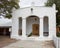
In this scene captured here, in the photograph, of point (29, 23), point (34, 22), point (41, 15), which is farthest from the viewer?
point (29, 23)

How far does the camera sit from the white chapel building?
26.3 meters

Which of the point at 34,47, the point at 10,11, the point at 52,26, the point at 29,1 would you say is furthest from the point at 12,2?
the point at 34,47

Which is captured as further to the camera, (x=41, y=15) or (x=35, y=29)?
(x=35, y=29)

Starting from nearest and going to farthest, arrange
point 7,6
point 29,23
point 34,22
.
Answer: point 7,6 → point 34,22 → point 29,23

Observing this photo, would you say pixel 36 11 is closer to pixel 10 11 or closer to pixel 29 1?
pixel 10 11

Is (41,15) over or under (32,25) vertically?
over

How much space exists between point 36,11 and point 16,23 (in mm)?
4373

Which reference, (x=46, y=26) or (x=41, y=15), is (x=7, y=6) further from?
(x=46, y=26)

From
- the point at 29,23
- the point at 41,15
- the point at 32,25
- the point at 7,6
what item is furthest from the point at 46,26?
the point at 7,6

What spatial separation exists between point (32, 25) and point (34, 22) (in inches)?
26.8

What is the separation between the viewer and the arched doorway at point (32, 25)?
29.5 m

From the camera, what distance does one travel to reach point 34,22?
29500 millimetres

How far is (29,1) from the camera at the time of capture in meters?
34.5

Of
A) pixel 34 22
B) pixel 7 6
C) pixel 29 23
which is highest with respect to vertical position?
pixel 7 6
